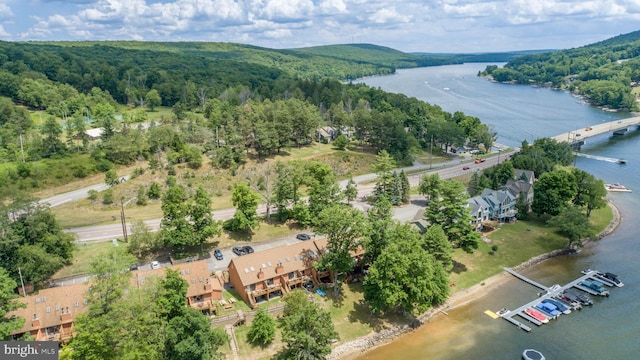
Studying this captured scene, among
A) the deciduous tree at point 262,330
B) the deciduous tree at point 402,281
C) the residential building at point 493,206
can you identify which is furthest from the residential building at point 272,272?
the residential building at point 493,206

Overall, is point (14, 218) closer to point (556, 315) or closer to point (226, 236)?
point (226, 236)

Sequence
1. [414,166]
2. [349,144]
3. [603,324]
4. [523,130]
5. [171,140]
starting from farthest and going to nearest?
[523,130] < [349,144] < [414,166] < [171,140] < [603,324]

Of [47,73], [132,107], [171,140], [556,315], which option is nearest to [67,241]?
[171,140]

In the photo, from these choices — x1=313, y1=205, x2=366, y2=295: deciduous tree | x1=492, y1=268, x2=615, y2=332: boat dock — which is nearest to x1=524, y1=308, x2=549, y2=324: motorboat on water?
x1=492, y1=268, x2=615, y2=332: boat dock

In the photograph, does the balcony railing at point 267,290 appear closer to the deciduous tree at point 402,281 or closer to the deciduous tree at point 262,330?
the deciduous tree at point 262,330

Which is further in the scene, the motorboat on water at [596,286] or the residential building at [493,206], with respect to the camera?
the residential building at [493,206]

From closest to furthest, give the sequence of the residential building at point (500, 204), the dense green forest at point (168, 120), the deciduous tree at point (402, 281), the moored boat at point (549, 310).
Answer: the deciduous tree at point (402, 281)
the moored boat at point (549, 310)
the residential building at point (500, 204)
the dense green forest at point (168, 120)

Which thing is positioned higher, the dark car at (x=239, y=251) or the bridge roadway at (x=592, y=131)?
the bridge roadway at (x=592, y=131)

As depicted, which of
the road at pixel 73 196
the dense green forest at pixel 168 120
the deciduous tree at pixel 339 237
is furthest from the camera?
the dense green forest at pixel 168 120

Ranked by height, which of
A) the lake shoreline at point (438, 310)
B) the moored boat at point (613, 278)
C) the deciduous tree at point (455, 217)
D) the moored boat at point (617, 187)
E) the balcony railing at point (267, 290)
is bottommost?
the lake shoreline at point (438, 310)
